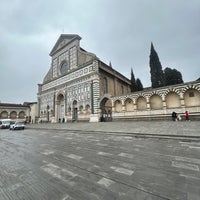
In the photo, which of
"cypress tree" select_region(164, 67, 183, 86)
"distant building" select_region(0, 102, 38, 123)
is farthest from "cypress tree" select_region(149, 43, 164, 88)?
"distant building" select_region(0, 102, 38, 123)

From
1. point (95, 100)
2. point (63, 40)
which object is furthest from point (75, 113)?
point (63, 40)

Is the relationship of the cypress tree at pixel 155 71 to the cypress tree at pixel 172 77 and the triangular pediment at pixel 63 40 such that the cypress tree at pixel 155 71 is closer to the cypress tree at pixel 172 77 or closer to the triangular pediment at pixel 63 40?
the cypress tree at pixel 172 77

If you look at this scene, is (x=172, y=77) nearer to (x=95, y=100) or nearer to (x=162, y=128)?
(x=95, y=100)

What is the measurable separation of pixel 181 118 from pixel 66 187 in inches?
655

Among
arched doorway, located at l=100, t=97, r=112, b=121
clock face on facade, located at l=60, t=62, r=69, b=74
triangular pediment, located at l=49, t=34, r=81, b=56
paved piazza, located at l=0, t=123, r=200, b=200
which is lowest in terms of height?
paved piazza, located at l=0, t=123, r=200, b=200

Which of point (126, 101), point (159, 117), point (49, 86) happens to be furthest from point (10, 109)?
point (159, 117)

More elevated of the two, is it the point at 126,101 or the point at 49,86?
the point at 49,86

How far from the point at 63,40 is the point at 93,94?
1757cm

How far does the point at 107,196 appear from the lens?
87.0 inches

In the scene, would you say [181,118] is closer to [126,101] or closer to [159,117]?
[159,117]

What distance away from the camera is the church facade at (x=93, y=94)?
54.5 ft

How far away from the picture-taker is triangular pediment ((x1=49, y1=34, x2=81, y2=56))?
28.8 meters

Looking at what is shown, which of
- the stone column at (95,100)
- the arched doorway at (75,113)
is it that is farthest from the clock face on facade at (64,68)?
the stone column at (95,100)

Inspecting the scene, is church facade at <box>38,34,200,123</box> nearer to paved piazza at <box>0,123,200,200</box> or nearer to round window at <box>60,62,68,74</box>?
round window at <box>60,62,68,74</box>
